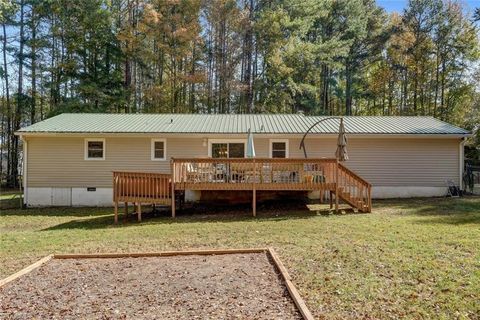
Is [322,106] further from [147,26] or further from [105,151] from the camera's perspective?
[105,151]

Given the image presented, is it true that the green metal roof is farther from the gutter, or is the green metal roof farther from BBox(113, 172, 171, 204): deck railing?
BBox(113, 172, 171, 204): deck railing

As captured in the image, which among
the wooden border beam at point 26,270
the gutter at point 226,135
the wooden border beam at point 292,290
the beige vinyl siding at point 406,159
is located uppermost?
the gutter at point 226,135

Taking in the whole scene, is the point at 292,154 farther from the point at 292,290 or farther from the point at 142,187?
the point at 292,290

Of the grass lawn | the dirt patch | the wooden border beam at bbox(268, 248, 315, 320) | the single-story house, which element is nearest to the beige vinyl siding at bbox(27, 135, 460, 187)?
the single-story house

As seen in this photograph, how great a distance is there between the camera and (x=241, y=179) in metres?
10.9

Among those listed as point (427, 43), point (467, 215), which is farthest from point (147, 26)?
point (467, 215)

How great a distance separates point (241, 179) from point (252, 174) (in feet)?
1.19

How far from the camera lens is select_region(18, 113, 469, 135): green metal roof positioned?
1391 centimetres

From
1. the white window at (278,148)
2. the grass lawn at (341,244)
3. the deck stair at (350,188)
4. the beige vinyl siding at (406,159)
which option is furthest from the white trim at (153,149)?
the deck stair at (350,188)

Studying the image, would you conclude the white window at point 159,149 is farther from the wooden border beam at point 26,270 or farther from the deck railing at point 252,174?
the wooden border beam at point 26,270

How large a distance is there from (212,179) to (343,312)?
24.1ft

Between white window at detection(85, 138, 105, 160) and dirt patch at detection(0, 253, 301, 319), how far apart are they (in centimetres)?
879

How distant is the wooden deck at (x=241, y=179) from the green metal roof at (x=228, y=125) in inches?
129

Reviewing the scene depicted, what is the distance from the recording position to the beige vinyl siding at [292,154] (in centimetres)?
1411
